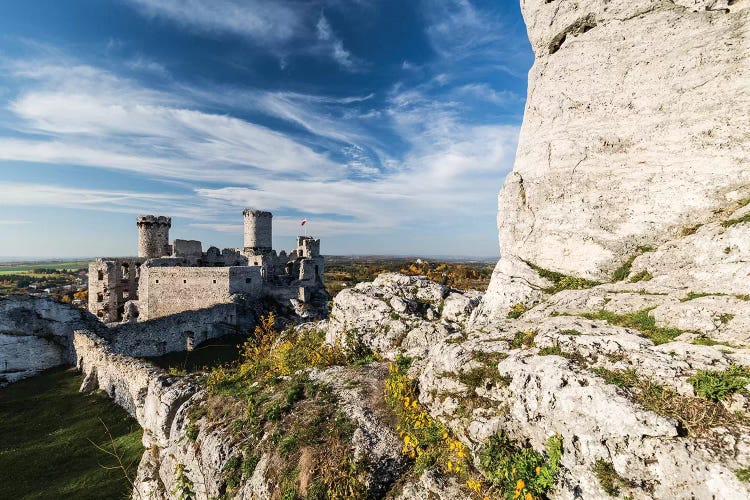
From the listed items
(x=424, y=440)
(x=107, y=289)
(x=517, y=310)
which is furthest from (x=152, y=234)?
(x=424, y=440)

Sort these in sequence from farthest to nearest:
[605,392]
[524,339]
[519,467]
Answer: [524,339], [519,467], [605,392]

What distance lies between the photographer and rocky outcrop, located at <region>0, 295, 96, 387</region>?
20.6 meters

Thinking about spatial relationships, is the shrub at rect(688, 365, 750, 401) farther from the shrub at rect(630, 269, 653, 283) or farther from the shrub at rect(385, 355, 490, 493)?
the shrub at rect(630, 269, 653, 283)

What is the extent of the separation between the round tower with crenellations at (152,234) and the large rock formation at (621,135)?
38.2 m

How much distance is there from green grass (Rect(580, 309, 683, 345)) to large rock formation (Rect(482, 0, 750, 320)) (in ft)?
7.24

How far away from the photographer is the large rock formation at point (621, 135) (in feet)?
26.6

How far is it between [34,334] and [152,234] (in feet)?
57.4

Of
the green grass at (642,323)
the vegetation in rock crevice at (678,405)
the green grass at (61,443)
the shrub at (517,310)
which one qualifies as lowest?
the green grass at (61,443)

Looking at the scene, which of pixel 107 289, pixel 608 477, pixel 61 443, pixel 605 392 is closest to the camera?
pixel 608 477

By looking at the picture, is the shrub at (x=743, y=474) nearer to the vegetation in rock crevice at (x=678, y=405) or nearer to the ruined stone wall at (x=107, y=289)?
the vegetation in rock crevice at (x=678, y=405)

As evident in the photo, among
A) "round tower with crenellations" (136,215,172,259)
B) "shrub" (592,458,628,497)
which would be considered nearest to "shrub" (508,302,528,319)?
"shrub" (592,458,628,497)

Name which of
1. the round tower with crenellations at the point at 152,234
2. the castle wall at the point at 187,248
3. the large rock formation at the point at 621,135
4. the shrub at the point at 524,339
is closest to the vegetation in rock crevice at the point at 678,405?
the shrub at the point at 524,339

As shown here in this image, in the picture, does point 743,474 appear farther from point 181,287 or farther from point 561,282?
point 181,287

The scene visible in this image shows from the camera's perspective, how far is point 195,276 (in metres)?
29.3
